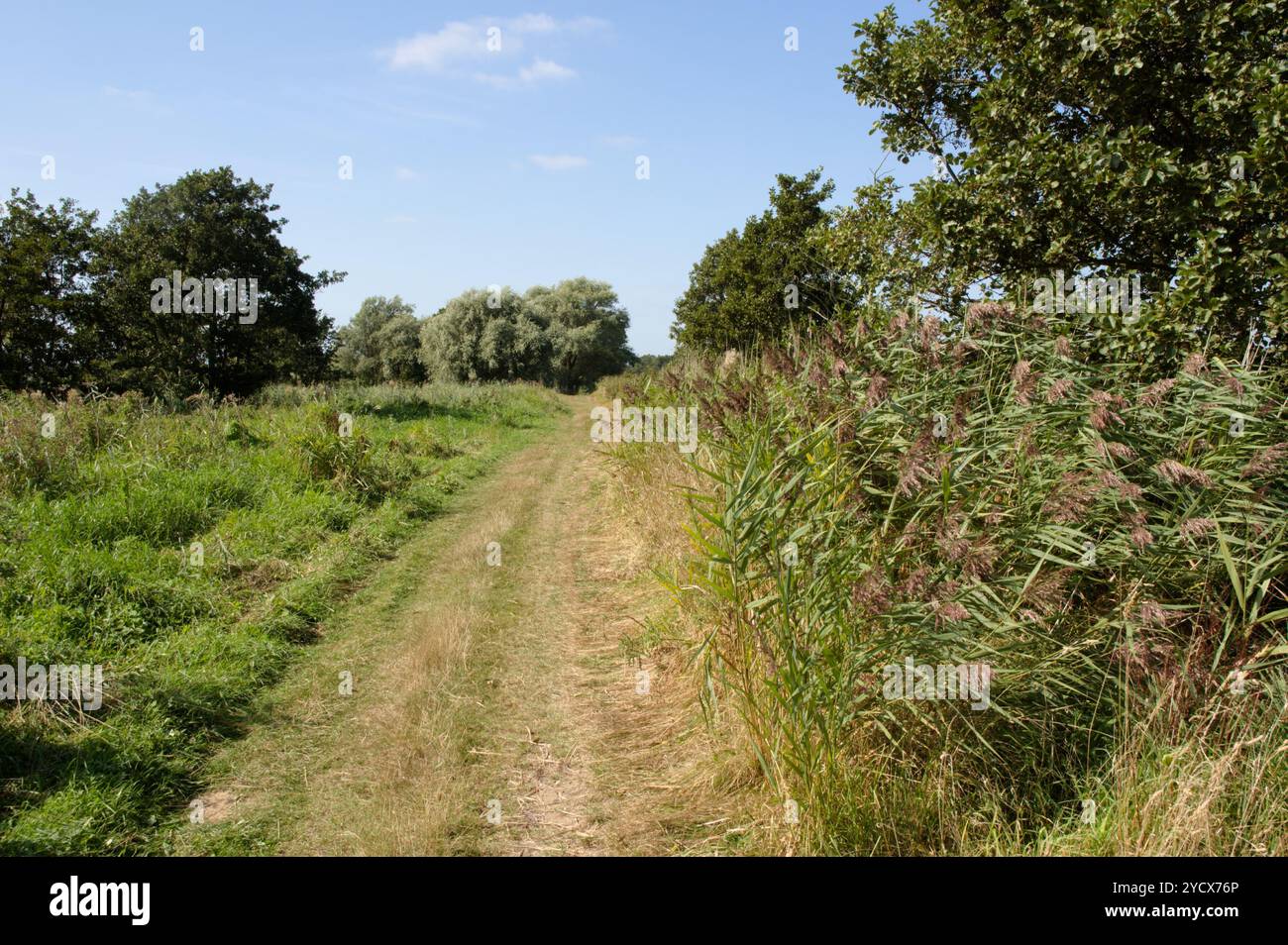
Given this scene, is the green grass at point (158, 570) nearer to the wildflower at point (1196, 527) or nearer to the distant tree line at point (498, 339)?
the wildflower at point (1196, 527)

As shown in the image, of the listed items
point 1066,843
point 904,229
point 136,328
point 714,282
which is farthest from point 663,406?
point 714,282

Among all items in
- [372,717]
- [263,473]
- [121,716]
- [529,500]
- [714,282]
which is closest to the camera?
[121,716]

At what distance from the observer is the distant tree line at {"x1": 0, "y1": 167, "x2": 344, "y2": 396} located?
19.2 meters

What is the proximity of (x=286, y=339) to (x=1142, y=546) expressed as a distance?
2094 cm

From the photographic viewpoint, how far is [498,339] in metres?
37.3

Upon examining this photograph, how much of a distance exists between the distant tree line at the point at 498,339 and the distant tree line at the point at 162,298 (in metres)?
7.69

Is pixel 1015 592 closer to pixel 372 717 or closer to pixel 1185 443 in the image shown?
pixel 1185 443

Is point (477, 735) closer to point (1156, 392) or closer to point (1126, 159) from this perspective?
point (1156, 392)

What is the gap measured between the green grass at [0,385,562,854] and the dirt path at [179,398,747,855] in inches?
13.7

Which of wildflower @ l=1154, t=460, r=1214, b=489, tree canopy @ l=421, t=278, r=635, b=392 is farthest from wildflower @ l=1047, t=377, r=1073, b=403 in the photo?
tree canopy @ l=421, t=278, r=635, b=392

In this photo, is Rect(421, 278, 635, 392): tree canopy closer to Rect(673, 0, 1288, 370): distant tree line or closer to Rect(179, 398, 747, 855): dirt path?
Rect(673, 0, 1288, 370): distant tree line

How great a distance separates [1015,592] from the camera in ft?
11.7

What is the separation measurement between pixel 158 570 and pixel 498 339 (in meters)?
32.2

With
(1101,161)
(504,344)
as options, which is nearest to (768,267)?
(504,344)
